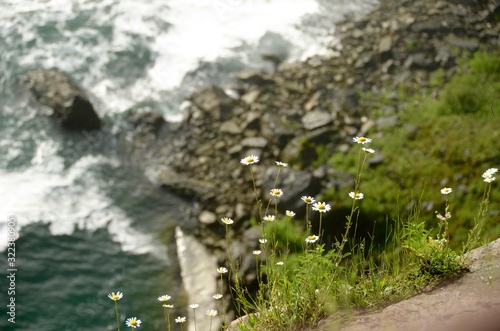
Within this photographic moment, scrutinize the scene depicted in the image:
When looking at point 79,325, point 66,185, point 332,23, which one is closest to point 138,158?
point 66,185

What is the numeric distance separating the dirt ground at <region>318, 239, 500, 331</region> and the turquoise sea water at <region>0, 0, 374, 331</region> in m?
3.99

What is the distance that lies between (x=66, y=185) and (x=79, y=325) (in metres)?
2.47

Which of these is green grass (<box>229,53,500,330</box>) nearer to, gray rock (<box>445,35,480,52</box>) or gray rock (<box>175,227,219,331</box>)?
gray rock (<box>445,35,480,52</box>)

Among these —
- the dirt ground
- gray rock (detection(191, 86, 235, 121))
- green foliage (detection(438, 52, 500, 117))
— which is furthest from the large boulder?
the dirt ground

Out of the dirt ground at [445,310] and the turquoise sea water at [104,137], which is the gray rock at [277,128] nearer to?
the turquoise sea water at [104,137]

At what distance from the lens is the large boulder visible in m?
9.27

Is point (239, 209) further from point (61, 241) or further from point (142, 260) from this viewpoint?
point (61, 241)

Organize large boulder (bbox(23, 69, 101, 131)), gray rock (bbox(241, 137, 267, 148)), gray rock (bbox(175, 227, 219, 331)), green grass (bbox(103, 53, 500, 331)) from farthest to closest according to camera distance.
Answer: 1. large boulder (bbox(23, 69, 101, 131))
2. gray rock (bbox(241, 137, 267, 148))
3. gray rock (bbox(175, 227, 219, 331))
4. green grass (bbox(103, 53, 500, 331))

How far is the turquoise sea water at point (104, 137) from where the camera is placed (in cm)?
712

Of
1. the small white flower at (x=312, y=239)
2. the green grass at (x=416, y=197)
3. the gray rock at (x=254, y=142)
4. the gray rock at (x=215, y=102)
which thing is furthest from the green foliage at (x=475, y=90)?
the small white flower at (x=312, y=239)

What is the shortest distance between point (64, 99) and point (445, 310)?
7.55m

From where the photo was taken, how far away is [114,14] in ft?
37.4

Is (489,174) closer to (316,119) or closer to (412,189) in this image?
(412,189)

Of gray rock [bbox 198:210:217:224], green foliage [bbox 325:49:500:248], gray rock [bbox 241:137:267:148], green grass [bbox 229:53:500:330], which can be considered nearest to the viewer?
green grass [bbox 229:53:500:330]
